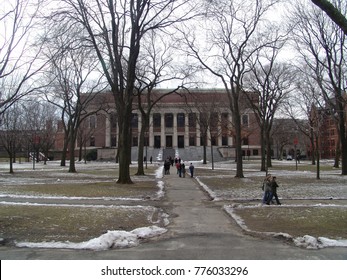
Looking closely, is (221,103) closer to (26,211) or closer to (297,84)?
(297,84)

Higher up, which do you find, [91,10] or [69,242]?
[91,10]

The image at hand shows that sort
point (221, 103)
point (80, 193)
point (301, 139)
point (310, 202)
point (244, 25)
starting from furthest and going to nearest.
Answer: point (301, 139), point (221, 103), point (244, 25), point (80, 193), point (310, 202)

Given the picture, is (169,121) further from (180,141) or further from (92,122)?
(92,122)

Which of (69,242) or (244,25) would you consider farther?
(244,25)

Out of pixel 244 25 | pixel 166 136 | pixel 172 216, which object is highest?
pixel 244 25

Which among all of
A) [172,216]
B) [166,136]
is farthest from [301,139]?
[172,216]

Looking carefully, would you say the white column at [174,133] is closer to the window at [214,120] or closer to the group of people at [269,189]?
the window at [214,120]

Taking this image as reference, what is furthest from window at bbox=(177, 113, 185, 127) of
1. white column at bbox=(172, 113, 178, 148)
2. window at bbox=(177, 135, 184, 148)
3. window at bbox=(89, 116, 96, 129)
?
window at bbox=(89, 116, 96, 129)

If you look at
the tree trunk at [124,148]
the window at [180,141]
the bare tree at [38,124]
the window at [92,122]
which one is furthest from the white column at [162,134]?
the tree trunk at [124,148]

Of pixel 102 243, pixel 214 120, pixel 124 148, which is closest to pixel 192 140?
pixel 214 120

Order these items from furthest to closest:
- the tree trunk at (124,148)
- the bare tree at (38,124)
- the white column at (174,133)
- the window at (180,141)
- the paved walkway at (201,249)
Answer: the window at (180,141) < the white column at (174,133) < the bare tree at (38,124) < the tree trunk at (124,148) < the paved walkway at (201,249)

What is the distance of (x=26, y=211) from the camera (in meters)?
12.6

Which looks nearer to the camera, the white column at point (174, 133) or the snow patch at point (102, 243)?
the snow patch at point (102, 243)

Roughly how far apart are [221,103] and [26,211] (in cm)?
4810
